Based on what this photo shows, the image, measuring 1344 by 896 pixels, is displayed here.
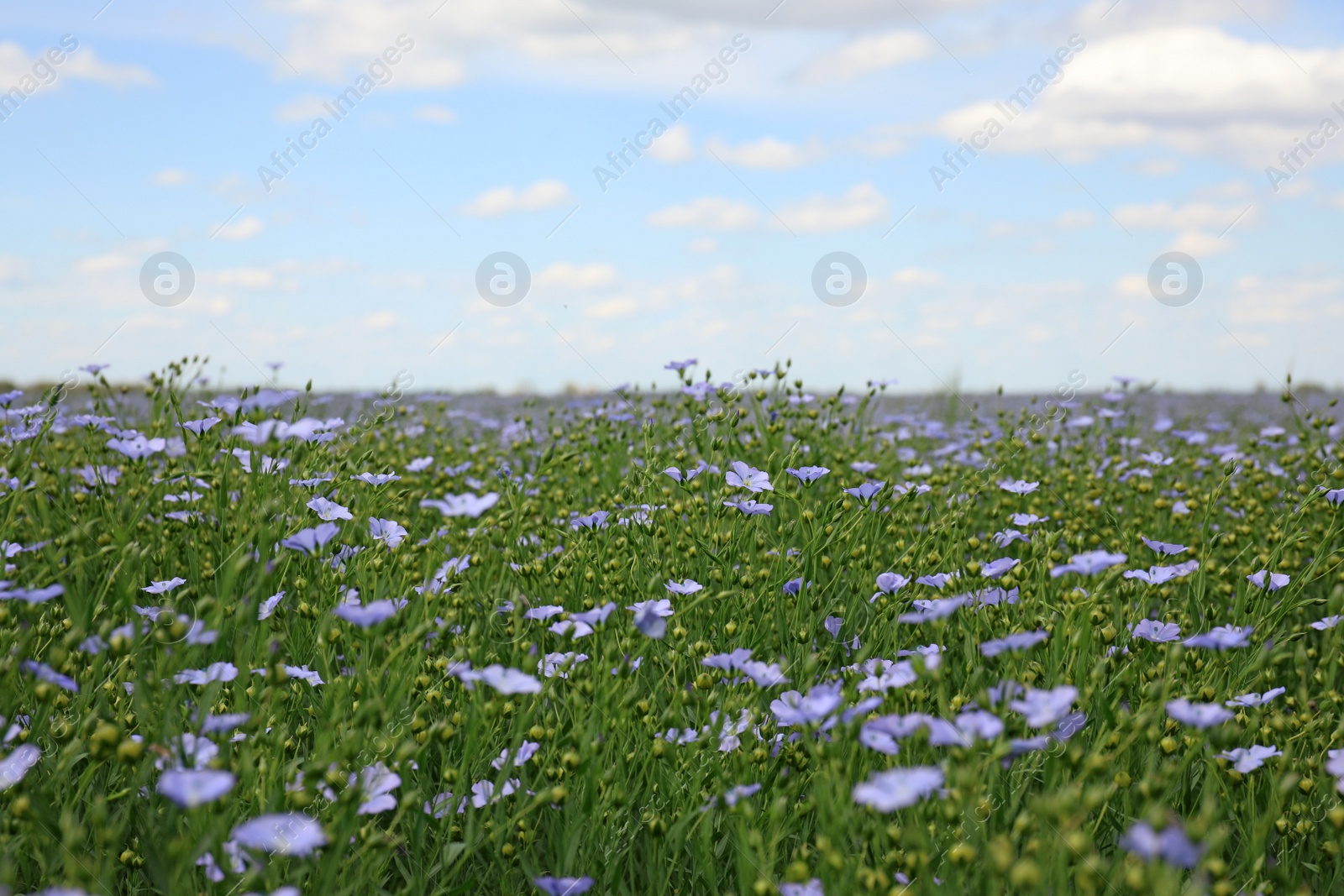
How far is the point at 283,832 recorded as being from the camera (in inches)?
51.2

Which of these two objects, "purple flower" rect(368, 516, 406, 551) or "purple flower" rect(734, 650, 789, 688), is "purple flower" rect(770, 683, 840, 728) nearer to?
"purple flower" rect(734, 650, 789, 688)

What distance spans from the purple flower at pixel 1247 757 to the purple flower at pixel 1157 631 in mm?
322

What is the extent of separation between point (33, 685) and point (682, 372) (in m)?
2.05

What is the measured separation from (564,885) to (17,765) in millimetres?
896

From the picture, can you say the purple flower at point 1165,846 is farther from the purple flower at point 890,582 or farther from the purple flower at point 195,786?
the purple flower at point 890,582

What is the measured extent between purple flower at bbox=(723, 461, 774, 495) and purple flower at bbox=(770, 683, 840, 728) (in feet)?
2.73

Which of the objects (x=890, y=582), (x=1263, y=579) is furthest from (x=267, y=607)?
(x=1263, y=579)

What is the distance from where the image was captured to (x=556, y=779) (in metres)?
1.95

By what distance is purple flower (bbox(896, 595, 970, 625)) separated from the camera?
1.71 meters

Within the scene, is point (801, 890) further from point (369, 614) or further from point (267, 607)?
point (267, 607)

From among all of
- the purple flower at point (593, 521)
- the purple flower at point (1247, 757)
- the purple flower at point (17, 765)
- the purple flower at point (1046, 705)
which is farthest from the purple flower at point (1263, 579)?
the purple flower at point (17, 765)

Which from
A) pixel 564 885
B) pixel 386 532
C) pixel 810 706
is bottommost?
pixel 564 885

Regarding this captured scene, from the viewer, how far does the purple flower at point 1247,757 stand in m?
1.89

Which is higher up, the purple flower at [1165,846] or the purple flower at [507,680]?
the purple flower at [1165,846]
